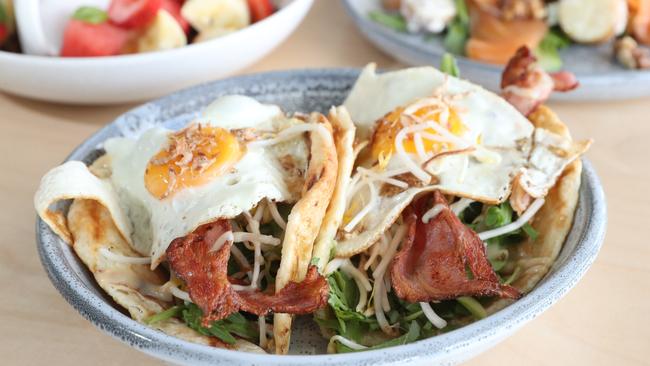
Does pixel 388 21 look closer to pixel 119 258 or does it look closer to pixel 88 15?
pixel 88 15

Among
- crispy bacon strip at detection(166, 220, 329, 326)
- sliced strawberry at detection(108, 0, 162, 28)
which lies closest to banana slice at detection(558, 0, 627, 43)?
sliced strawberry at detection(108, 0, 162, 28)

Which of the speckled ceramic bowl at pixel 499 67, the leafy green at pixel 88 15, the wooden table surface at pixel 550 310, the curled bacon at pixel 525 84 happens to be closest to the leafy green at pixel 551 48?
the speckled ceramic bowl at pixel 499 67

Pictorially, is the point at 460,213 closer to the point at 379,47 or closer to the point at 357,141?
the point at 357,141

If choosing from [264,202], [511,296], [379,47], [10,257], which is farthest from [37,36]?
[511,296]

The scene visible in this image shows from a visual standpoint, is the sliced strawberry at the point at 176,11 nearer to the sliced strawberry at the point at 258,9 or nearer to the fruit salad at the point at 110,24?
the fruit salad at the point at 110,24

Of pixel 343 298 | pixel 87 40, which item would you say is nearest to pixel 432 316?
pixel 343 298

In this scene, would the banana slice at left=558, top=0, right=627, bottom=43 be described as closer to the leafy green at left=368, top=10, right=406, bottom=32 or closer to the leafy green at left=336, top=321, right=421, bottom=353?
the leafy green at left=368, top=10, right=406, bottom=32

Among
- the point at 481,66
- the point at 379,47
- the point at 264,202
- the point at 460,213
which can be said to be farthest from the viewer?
the point at 379,47
